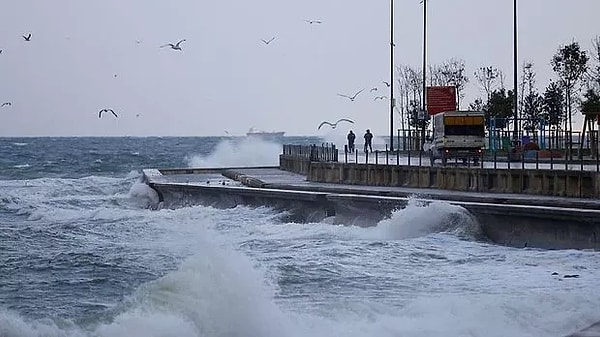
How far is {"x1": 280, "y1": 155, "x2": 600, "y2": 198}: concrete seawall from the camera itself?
94.9ft

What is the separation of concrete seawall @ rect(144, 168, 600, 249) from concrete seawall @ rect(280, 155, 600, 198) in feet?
4.62

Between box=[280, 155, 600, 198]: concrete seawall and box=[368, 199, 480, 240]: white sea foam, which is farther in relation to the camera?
box=[280, 155, 600, 198]: concrete seawall

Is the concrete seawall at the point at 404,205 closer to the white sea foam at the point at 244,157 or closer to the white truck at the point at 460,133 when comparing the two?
the white truck at the point at 460,133

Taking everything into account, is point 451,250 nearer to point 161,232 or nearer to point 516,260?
point 516,260

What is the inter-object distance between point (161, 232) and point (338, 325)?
53.0 feet

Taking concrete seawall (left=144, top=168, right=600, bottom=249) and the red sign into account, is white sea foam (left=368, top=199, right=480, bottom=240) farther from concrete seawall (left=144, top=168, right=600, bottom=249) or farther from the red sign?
the red sign

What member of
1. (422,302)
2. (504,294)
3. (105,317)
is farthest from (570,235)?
(105,317)

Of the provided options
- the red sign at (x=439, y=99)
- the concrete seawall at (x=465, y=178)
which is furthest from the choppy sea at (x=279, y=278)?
the red sign at (x=439, y=99)

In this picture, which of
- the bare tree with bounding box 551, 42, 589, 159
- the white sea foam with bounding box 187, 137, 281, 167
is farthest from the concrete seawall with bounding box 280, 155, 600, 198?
the white sea foam with bounding box 187, 137, 281, 167

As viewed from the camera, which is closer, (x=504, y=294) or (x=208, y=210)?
(x=504, y=294)

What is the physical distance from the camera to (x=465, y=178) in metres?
33.5

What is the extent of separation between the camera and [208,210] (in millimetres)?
36500

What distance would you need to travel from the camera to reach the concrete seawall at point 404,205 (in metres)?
23.2

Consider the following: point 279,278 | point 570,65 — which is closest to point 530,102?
point 570,65
